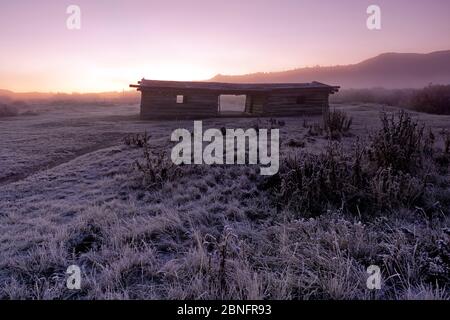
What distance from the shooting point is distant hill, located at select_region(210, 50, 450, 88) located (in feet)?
403

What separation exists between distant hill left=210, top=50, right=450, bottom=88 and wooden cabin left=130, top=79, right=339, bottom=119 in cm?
11273

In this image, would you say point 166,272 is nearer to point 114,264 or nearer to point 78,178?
point 114,264

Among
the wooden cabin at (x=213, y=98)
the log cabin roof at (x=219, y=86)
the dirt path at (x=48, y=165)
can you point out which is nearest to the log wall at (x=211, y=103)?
the wooden cabin at (x=213, y=98)

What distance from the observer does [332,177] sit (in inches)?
197

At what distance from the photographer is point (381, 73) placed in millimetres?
137375

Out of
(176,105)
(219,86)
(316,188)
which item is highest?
(219,86)

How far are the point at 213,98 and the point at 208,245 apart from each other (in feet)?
67.6

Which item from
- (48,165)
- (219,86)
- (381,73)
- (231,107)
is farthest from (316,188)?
(381,73)

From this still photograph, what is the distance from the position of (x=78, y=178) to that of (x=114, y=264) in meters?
5.81

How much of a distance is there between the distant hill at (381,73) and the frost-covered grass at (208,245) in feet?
436

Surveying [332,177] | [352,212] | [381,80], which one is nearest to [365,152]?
[332,177]

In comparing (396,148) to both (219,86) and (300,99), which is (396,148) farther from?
(219,86)
